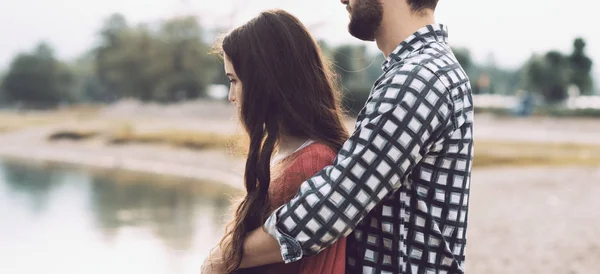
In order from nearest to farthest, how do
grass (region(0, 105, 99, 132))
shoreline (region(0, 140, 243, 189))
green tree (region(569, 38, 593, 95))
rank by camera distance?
shoreline (region(0, 140, 243, 189)), green tree (region(569, 38, 593, 95)), grass (region(0, 105, 99, 132))

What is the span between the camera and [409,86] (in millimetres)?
1527

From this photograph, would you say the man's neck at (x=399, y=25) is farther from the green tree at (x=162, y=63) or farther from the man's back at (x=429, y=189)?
the green tree at (x=162, y=63)

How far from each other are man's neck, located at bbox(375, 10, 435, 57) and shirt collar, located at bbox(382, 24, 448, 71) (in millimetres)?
16

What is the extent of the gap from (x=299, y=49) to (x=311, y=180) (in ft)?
1.30

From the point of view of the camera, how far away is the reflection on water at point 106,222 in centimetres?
1166

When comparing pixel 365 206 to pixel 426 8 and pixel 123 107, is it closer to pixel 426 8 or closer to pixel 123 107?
pixel 426 8

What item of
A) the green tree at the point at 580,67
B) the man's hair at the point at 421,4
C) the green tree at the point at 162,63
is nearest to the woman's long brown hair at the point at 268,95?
the man's hair at the point at 421,4

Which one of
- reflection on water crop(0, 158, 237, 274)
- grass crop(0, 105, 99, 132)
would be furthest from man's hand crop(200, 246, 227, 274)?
grass crop(0, 105, 99, 132)

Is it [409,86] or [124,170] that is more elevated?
[409,86]

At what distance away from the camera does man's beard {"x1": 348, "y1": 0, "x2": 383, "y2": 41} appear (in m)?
1.70

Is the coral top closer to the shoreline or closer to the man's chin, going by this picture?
the man's chin

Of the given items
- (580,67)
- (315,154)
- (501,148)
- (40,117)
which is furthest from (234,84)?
(40,117)

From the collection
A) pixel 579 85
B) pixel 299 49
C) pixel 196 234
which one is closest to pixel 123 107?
pixel 579 85

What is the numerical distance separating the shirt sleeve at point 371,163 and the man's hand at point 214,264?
26 centimetres
